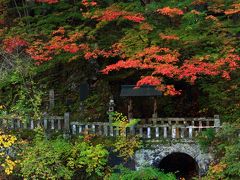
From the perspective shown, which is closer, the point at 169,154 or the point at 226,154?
the point at 226,154

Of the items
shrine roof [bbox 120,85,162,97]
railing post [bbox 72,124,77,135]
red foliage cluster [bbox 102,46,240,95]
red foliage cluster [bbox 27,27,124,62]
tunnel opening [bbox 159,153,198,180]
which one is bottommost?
tunnel opening [bbox 159,153,198,180]

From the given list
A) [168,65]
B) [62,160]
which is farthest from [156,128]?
[62,160]

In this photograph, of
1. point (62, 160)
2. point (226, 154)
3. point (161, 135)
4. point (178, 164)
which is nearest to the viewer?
point (226, 154)

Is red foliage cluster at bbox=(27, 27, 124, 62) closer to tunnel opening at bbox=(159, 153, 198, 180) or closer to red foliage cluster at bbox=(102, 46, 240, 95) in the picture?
red foliage cluster at bbox=(102, 46, 240, 95)

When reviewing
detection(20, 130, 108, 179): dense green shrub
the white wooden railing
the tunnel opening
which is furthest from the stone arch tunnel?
the white wooden railing

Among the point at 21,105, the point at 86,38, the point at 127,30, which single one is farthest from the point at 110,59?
the point at 21,105

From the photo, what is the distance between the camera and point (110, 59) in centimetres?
2319

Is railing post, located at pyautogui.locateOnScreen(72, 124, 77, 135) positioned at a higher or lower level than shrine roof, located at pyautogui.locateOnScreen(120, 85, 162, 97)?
lower

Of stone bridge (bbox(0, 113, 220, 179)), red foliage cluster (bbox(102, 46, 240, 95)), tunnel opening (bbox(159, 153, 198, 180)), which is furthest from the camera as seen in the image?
tunnel opening (bbox(159, 153, 198, 180))

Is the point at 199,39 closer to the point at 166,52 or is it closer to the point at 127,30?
the point at 166,52

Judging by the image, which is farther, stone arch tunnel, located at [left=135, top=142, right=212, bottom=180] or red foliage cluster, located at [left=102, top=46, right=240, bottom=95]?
stone arch tunnel, located at [left=135, top=142, right=212, bottom=180]

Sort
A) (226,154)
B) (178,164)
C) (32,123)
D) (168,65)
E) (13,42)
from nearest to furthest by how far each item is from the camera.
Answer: (226,154) < (168,65) < (13,42) < (32,123) < (178,164)

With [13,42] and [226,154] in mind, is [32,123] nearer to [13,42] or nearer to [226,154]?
[13,42]

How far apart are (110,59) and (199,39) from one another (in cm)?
716
